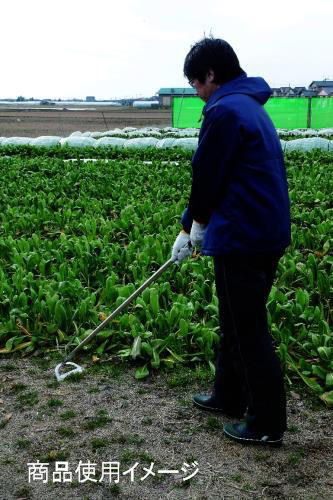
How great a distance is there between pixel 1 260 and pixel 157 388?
9.41 feet

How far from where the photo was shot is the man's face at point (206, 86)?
2.87 m

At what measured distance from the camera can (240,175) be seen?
2764 mm

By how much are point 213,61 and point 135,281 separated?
2.88 meters

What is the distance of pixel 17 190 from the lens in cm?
933

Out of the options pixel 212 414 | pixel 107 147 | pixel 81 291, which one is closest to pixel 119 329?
pixel 81 291

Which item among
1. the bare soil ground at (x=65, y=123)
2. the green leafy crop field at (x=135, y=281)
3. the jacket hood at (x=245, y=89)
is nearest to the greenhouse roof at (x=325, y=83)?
the bare soil ground at (x=65, y=123)

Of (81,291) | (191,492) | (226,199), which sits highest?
(226,199)

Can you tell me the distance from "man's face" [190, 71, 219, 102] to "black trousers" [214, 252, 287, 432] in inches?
31.3

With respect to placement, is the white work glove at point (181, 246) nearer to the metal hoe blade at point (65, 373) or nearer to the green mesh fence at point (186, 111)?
the metal hoe blade at point (65, 373)

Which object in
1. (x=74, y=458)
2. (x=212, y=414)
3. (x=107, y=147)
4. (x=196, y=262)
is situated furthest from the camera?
(x=107, y=147)

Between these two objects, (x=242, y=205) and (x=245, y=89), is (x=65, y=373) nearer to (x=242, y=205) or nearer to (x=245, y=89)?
(x=242, y=205)

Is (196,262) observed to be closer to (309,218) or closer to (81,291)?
(81,291)

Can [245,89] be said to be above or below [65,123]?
below

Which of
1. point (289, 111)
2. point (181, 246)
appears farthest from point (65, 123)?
point (181, 246)
